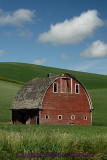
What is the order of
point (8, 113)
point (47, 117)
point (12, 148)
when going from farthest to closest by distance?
point (8, 113), point (47, 117), point (12, 148)

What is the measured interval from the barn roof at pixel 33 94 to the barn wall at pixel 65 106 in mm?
641

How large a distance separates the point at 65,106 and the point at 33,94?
460cm

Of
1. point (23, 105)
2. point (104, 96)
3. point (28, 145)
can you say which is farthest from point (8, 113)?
point (28, 145)

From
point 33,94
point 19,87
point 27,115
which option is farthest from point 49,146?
point 19,87

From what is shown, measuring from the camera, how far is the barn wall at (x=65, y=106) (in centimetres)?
4222

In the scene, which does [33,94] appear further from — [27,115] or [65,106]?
[65,106]

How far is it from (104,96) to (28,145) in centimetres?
5501

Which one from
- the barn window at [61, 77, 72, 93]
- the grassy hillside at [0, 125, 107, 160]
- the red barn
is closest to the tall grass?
the grassy hillside at [0, 125, 107, 160]

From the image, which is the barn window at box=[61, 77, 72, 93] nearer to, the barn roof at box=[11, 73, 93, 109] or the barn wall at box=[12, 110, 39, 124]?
the barn roof at box=[11, 73, 93, 109]

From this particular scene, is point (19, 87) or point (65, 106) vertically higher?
point (19, 87)

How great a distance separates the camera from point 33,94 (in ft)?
145

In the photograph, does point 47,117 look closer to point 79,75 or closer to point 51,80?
point 51,80

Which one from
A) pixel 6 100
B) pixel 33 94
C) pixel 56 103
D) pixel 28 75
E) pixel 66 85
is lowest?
pixel 56 103

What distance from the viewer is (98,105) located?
58.5 meters
